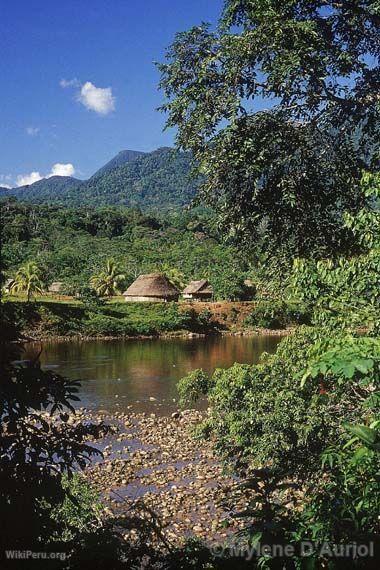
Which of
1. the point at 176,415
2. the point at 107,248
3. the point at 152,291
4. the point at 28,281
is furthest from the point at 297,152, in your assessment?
the point at 107,248

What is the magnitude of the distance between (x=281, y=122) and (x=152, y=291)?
35472 mm

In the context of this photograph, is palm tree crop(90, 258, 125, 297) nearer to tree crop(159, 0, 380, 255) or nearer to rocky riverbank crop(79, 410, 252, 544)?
rocky riverbank crop(79, 410, 252, 544)

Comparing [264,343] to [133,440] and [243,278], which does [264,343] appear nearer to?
[243,278]

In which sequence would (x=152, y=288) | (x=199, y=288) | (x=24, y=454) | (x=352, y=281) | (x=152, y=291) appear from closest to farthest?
(x=24, y=454) → (x=352, y=281) → (x=152, y=291) → (x=152, y=288) → (x=199, y=288)

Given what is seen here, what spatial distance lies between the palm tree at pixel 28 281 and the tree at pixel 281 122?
3251 cm

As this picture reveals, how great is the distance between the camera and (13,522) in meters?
2.67

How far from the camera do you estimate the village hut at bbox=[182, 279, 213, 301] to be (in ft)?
141

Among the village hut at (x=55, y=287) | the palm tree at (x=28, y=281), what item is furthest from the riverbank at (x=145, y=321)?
the village hut at (x=55, y=287)

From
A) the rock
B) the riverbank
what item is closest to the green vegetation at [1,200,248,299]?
the riverbank

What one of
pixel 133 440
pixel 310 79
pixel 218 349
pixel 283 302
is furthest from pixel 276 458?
pixel 218 349

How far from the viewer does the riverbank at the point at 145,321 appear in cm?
3259

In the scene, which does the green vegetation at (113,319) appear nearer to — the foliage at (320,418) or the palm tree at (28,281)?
the palm tree at (28,281)

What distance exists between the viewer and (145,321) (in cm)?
3522

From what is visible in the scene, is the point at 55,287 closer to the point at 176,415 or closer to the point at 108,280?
the point at 108,280
